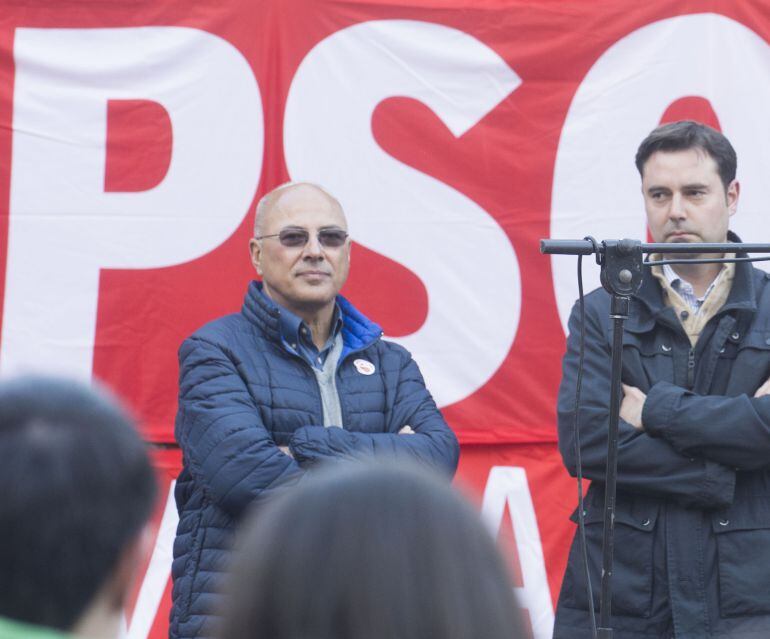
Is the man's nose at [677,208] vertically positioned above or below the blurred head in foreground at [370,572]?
above

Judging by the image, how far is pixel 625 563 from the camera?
3.34 m

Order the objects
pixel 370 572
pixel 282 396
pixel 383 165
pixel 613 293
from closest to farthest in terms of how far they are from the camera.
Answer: pixel 370 572, pixel 613 293, pixel 282 396, pixel 383 165

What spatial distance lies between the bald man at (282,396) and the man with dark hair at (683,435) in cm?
46

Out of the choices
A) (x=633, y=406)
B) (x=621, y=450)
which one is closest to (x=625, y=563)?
(x=621, y=450)

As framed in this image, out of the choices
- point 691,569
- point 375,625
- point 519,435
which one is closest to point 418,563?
point 375,625

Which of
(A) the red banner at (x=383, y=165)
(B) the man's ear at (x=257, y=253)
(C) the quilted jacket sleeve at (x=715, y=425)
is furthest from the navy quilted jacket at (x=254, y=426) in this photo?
(A) the red banner at (x=383, y=165)

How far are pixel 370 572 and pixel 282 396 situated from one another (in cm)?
227

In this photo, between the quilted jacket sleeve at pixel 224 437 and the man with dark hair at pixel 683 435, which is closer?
the quilted jacket sleeve at pixel 224 437

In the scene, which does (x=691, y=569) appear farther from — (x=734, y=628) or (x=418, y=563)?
(x=418, y=563)

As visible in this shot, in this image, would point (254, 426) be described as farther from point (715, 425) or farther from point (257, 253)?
point (715, 425)

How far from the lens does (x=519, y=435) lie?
454cm

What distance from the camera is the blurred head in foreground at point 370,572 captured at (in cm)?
103

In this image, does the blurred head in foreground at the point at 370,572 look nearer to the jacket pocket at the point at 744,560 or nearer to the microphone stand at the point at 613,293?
the microphone stand at the point at 613,293

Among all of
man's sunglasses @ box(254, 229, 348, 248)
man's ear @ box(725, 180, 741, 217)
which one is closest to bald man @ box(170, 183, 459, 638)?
man's sunglasses @ box(254, 229, 348, 248)
